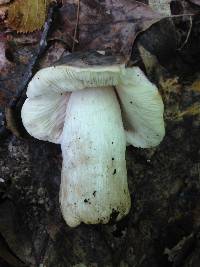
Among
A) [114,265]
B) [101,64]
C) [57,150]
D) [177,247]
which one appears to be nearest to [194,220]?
[177,247]

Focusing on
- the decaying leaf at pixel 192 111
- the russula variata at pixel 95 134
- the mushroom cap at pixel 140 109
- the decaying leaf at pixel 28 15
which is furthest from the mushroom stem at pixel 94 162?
the decaying leaf at pixel 28 15

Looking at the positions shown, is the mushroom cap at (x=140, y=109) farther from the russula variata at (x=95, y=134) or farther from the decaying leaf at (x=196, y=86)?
the decaying leaf at (x=196, y=86)

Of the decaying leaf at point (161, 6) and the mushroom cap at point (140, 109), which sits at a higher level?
the decaying leaf at point (161, 6)

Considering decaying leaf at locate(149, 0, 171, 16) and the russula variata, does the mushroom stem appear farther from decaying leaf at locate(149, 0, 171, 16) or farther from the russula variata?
decaying leaf at locate(149, 0, 171, 16)

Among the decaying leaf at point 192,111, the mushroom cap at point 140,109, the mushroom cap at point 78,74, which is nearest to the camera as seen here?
the mushroom cap at point 78,74

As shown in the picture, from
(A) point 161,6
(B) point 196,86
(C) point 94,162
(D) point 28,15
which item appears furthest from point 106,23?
(C) point 94,162

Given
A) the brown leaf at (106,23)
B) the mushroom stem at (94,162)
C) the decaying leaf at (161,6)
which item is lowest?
the mushroom stem at (94,162)

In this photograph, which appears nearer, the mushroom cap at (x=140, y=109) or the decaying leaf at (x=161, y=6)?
the mushroom cap at (x=140, y=109)
